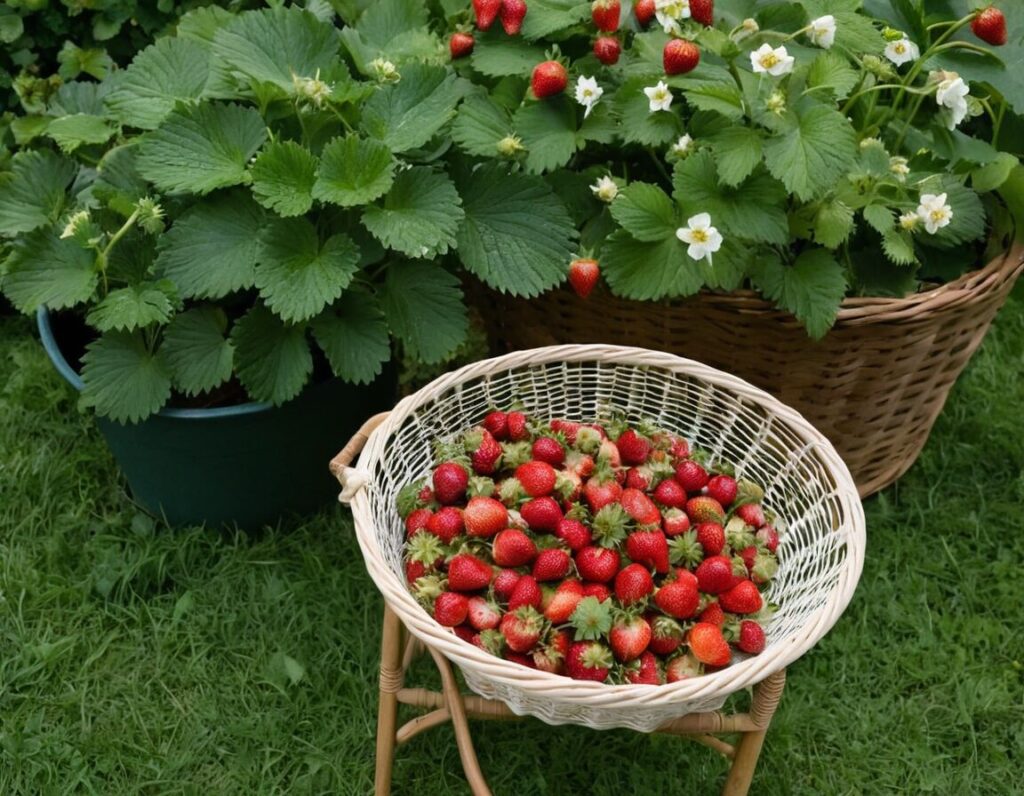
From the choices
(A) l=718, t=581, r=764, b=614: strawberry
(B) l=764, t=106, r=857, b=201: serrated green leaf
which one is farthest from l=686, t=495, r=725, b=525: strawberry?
(B) l=764, t=106, r=857, b=201: serrated green leaf

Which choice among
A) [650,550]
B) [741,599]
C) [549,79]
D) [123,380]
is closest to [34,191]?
[123,380]

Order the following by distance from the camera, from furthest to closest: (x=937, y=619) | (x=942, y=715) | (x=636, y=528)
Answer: (x=937, y=619), (x=942, y=715), (x=636, y=528)

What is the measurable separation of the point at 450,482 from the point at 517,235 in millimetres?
454

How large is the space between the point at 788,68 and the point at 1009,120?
56cm

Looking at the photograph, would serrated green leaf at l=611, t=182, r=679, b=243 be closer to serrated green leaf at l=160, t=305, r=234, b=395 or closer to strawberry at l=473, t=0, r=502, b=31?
strawberry at l=473, t=0, r=502, b=31

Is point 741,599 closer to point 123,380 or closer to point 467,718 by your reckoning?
point 467,718

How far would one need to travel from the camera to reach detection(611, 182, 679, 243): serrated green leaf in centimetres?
151

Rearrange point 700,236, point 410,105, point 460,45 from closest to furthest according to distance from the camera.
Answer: point 700,236 → point 410,105 → point 460,45

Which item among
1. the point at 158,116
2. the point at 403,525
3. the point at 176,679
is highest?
the point at 158,116

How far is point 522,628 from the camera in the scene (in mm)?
1163

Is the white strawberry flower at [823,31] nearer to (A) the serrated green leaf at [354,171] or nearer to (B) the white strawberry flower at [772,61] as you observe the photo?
(B) the white strawberry flower at [772,61]

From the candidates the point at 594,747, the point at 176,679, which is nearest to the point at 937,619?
the point at 594,747

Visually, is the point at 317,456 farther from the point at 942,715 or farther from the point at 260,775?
the point at 942,715

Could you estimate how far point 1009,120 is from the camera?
1757 mm
